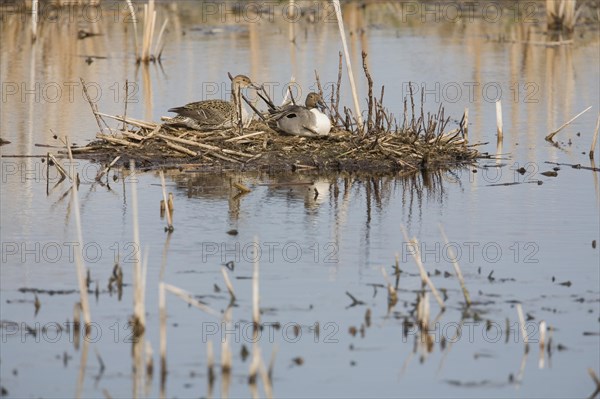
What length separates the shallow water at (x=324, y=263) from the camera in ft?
24.8

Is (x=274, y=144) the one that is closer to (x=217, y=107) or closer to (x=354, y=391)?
(x=217, y=107)

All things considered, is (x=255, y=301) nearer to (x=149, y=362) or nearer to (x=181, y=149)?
(x=149, y=362)

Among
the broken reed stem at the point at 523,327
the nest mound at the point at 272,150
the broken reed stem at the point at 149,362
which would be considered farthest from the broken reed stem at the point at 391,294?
the nest mound at the point at 272,150

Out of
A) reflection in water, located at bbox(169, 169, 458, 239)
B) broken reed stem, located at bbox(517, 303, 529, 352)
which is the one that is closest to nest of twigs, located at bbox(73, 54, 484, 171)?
reflection in water, located at bbox(169, 169, 458, 239)

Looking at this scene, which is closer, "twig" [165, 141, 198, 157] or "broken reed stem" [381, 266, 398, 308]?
"broken reed stem" [381, 266, 398, 308]

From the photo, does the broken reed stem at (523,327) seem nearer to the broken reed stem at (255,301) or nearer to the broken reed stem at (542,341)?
the broken reed stem at (542,341)

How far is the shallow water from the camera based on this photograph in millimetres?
A: 7574

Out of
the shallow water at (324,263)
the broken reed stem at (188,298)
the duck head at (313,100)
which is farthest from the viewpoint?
the duck head at (313,100)

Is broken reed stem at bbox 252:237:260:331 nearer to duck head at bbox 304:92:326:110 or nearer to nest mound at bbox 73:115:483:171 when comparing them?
nest mound at bbox 73:115:483:171

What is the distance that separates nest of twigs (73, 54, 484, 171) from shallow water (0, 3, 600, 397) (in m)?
0.29

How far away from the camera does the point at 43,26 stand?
97.0 feet

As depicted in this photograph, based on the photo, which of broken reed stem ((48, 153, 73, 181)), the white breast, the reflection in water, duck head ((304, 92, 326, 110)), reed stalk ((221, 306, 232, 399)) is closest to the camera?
reed stalk ((221, 306, 232, 399))

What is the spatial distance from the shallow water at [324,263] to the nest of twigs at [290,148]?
0.96 ft

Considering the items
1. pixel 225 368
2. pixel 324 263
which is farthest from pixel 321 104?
pixel 225 368
